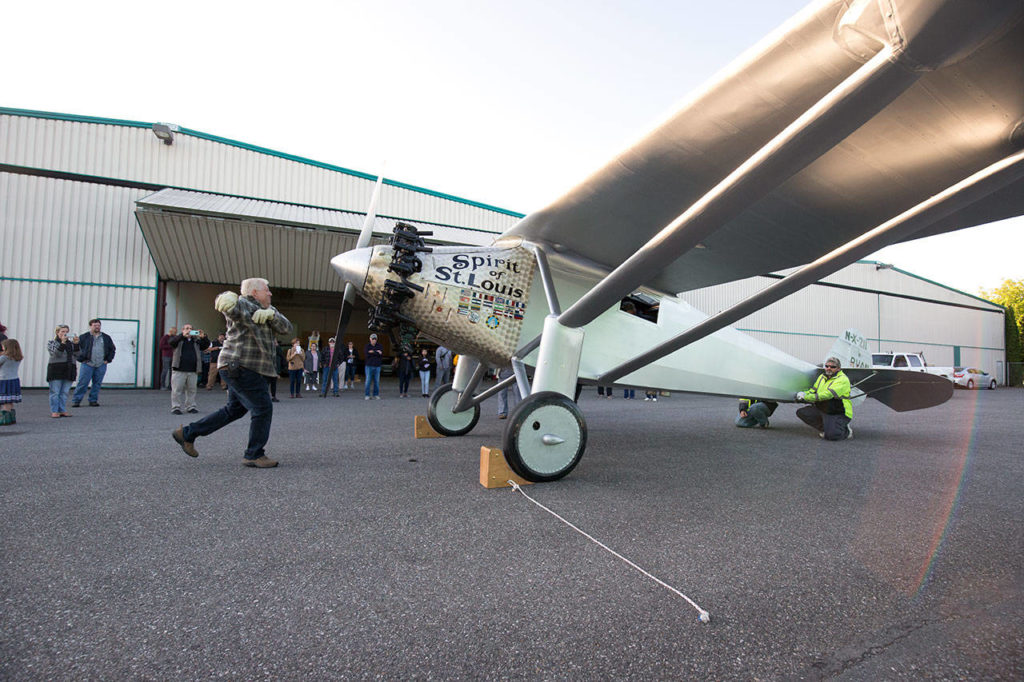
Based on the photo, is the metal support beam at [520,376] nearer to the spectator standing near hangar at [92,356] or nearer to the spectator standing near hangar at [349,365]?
the spectator standing near hangar at [92,356]

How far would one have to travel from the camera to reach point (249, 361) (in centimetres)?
430

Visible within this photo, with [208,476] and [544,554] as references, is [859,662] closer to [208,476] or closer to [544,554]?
[544,554]

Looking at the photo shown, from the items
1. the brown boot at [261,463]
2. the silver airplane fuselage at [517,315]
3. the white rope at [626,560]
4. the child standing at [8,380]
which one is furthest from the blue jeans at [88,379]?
the white rope at [626,560]

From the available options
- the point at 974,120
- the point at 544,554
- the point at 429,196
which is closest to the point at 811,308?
the point at 429,196

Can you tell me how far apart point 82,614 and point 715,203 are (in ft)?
11.2

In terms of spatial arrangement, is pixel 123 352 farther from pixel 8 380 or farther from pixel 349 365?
pixel 8 380

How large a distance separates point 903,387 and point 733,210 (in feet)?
20.6

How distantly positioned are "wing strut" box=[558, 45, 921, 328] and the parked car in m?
29.0

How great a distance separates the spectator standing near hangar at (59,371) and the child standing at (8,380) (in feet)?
3.26

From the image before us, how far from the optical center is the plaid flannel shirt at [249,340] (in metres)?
4.25

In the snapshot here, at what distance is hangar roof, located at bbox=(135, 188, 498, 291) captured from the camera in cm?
1373

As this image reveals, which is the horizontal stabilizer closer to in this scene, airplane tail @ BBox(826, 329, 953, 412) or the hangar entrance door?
airplane tail @ BBox(826, 329, 953, 412)

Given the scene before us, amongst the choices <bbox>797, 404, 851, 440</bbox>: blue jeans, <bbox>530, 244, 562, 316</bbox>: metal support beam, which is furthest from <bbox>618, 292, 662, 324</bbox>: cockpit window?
<bbox>797, 404, 851, 440</bbox>: blue jeans

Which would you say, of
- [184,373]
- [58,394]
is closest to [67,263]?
[58,394]
